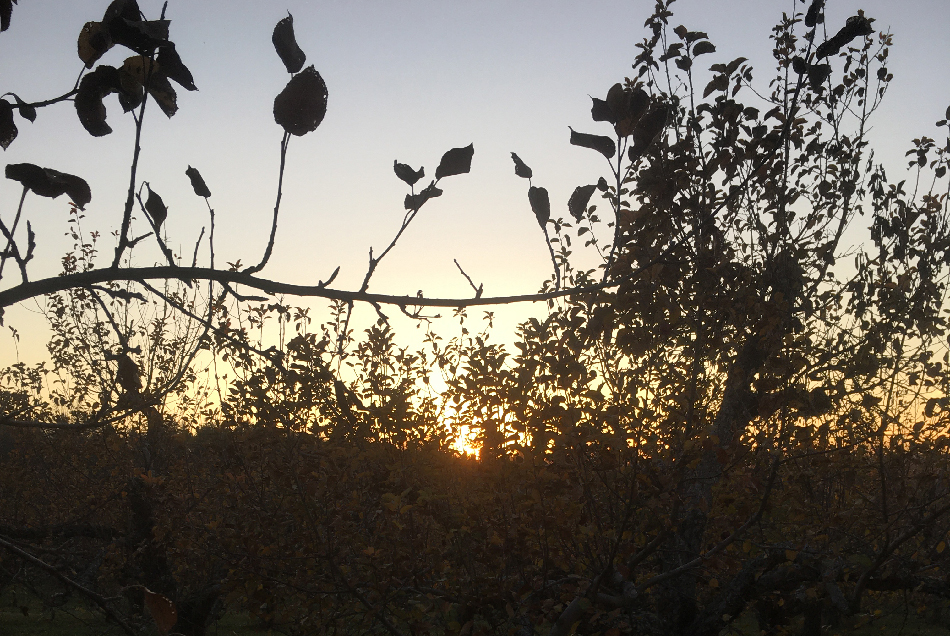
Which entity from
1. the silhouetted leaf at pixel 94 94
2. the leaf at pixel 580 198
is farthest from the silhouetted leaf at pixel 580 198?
the silhouetted leaf at pixel 94 94

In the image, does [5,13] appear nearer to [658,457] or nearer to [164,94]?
[164,94]

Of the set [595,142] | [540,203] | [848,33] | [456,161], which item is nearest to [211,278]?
[456,161]

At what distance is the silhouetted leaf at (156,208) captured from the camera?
5.68 ft

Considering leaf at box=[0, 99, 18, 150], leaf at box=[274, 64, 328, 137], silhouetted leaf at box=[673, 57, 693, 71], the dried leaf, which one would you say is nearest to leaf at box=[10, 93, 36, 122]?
leaf at box=[0, 99, 18, 150]

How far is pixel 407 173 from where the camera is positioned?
1.77 meters

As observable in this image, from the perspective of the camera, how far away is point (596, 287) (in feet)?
5.67

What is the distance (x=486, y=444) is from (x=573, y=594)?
2369 mm

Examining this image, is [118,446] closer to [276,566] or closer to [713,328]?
[276,566]

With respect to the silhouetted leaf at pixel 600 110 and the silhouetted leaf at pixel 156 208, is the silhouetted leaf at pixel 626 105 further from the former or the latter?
the silhouetted leaf at pixel 156 208

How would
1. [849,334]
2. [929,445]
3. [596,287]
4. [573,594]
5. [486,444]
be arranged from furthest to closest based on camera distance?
[849,334]
[486,444]
[929,445]
[573,594]
[596,287]

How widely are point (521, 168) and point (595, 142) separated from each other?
7.0 inches

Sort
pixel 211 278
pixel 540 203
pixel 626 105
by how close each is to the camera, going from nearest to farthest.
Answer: pixel 626 105, pixel 540 203, pixel 211 278

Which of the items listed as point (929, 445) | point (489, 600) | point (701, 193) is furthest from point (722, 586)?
point (701, 193)

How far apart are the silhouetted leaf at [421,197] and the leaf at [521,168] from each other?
19 cm
